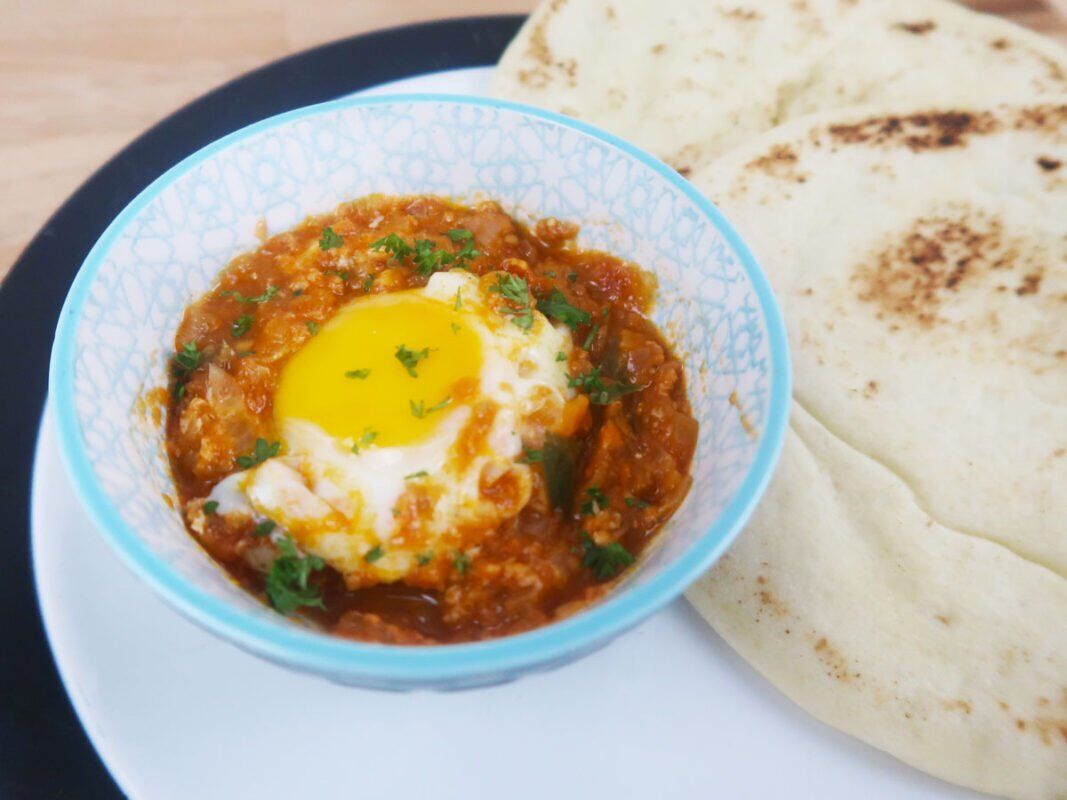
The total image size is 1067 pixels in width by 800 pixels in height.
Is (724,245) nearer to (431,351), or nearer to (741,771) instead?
(431,351)

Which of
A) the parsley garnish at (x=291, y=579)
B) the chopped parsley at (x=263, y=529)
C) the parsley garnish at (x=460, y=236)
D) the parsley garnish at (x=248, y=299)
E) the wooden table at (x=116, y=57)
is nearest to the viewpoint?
the parsley garnish at (x=291, y=579)

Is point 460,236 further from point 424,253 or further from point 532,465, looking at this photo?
point 532,465

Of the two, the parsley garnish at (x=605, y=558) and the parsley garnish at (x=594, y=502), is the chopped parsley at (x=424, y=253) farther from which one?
the parsley garnish at (x=605, y=558)

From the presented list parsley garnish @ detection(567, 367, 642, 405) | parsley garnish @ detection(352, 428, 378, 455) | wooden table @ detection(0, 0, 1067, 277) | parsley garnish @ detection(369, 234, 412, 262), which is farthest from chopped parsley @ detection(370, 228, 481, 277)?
wooden table @ detection(0, 0, 1067, 277)

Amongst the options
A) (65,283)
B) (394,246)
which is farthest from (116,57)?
(394,246)

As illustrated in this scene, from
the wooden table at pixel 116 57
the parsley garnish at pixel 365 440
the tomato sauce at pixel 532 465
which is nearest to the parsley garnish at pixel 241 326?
the tomato sauce at pixel 532 465

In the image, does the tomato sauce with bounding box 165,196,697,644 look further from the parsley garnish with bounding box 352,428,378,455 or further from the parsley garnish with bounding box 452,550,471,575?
the parsley garnish with bounding box 352,428,378,455
